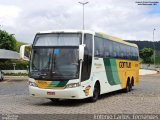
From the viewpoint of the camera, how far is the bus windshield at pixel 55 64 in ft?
58.8

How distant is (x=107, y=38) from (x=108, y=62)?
3.98 feet

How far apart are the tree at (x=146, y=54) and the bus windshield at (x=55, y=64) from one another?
11575 centimetres

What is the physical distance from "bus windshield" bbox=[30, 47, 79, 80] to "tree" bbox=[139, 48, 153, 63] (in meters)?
116

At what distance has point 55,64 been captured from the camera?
18.1 meters

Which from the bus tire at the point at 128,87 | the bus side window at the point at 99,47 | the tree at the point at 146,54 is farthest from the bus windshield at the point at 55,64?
the tree at the point at 146,54

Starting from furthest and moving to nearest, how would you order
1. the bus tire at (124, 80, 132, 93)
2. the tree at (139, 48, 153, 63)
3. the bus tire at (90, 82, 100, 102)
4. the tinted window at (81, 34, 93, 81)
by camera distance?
1. the tree at (139, 48, 153, 63)
2. the bus tire at (124, 80, 132, 93)
3. the bus tire at (90, 82, 100, 102)
4. the tinted window at (81, 34, 93, 81)

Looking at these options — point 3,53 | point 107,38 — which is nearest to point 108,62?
point 107,38

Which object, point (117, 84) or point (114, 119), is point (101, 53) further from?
point (114, 119)

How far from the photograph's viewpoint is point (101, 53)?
20922 mm

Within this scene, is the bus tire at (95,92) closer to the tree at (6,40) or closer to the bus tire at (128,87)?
the bus tire at (128,87)

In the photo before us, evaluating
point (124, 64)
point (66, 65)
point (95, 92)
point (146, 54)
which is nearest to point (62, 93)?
point (66, 65)

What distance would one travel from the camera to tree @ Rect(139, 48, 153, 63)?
436 ft

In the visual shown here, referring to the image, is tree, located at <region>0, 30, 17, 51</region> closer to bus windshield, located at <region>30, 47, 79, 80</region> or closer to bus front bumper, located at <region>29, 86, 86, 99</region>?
bus windshield, located at <region>30, 47, 79, 80</region>

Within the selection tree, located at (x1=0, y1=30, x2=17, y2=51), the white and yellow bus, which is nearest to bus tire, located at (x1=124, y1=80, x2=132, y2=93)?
the white and yellow bus
